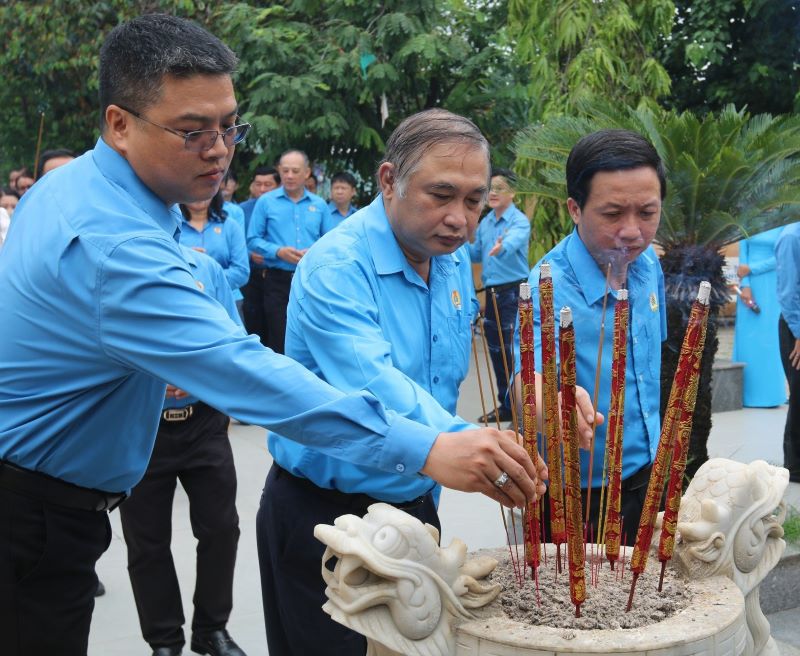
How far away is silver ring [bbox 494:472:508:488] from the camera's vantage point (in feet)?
5.86

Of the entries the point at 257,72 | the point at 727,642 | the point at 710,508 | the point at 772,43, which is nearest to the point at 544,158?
the point at 710,508

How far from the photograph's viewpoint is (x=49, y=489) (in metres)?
2.08

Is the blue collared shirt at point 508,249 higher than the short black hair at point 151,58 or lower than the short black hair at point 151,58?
higher

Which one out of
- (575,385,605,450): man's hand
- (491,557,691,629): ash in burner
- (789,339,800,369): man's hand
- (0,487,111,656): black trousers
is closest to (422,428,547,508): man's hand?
(491,557,691,629): ash in burner

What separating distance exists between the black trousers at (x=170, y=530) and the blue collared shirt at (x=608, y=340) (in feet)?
5.44

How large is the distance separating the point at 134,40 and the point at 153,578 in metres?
2.35

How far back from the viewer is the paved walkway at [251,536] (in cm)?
409

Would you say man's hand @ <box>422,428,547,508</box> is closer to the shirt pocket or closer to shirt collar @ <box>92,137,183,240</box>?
the shirt pocket

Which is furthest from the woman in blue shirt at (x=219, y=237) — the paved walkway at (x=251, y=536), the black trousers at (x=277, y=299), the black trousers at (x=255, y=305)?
the black trousers at (x=255, y=305)

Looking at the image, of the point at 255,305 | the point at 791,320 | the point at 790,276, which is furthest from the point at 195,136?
the point at 255,305

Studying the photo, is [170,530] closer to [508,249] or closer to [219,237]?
[219,237]

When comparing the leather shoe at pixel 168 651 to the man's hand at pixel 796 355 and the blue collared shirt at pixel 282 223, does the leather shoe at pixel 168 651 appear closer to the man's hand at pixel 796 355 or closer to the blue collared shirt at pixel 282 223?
the man's hand at pixel 796 355

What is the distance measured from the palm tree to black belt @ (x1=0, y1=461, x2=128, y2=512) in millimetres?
2913

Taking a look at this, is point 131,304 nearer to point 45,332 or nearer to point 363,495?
point 45,332
